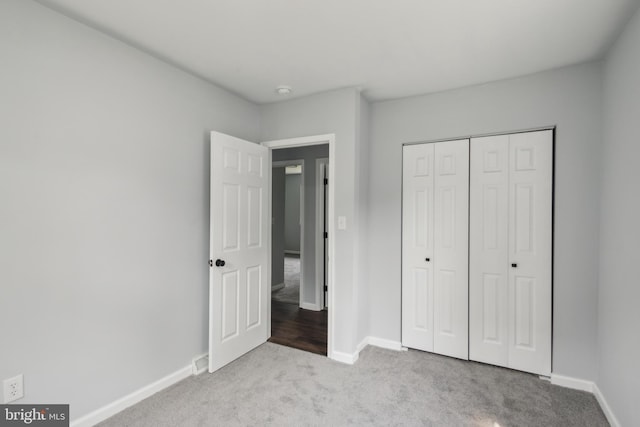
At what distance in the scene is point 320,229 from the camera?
14.7ft

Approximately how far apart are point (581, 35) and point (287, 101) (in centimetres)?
240

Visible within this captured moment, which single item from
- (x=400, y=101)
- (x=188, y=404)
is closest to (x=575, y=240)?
(x=400, y=101)

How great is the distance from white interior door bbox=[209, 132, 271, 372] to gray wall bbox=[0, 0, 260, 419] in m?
0.18

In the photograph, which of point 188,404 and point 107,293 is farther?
point 188,404

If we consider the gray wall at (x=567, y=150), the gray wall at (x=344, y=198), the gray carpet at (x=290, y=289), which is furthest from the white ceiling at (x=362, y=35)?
the gray carpet at (x=290, y=289)

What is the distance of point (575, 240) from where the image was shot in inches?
96.2

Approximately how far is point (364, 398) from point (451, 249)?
1533 mm

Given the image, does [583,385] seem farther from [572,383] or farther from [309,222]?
[309,222]

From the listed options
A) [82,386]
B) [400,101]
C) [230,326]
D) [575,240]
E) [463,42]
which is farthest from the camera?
[400,101]

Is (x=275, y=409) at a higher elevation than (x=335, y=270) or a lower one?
lower

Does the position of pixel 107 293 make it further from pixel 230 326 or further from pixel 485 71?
pixel 485 71

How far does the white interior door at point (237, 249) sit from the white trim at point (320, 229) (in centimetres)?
121

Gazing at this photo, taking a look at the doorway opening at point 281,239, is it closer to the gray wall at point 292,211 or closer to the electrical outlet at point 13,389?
the gray wall at point 292,211

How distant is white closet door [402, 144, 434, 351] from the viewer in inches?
120
